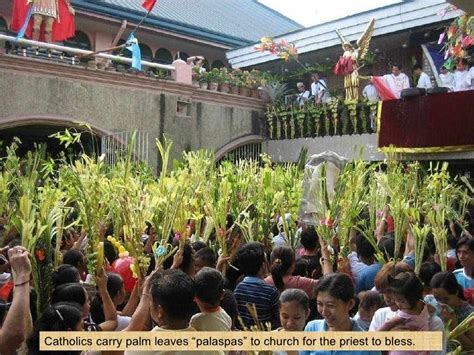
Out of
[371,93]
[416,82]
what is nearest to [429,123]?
[371,93]

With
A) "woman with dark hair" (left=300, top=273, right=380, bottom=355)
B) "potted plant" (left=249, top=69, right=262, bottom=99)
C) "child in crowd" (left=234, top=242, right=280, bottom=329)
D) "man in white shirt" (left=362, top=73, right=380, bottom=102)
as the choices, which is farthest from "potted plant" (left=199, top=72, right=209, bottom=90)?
"woman with dark hair" (left=300, top=273, right=380, bottom=355)

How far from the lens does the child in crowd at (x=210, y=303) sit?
284 centimetres

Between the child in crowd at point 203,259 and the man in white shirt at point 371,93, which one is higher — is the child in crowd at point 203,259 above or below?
below

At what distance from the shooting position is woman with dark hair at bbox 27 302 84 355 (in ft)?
7.55

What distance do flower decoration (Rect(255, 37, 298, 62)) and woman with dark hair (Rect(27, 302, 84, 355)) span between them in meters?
12.4

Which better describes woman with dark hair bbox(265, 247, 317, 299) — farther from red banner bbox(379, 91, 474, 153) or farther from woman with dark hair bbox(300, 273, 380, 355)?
red banner bbox(379, 91, 474, 153)

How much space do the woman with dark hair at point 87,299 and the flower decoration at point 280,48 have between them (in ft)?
38.2

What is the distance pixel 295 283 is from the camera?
3.64m

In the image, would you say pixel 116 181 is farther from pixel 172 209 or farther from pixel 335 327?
pixel 335 327

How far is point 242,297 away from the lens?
338 cm

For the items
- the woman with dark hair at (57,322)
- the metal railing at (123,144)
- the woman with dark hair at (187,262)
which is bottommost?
the woman with dark hair at (57,322)

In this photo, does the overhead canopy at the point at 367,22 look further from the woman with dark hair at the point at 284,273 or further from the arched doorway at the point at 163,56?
the woman with dark hair at the point at 284,273

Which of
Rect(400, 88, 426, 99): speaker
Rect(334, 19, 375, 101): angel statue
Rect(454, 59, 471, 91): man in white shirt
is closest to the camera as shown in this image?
Rect(400, 88, 426, 99): speaker

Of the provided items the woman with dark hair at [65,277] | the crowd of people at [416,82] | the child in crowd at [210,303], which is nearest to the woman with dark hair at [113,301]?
the woman with dark hair at [65,277]
